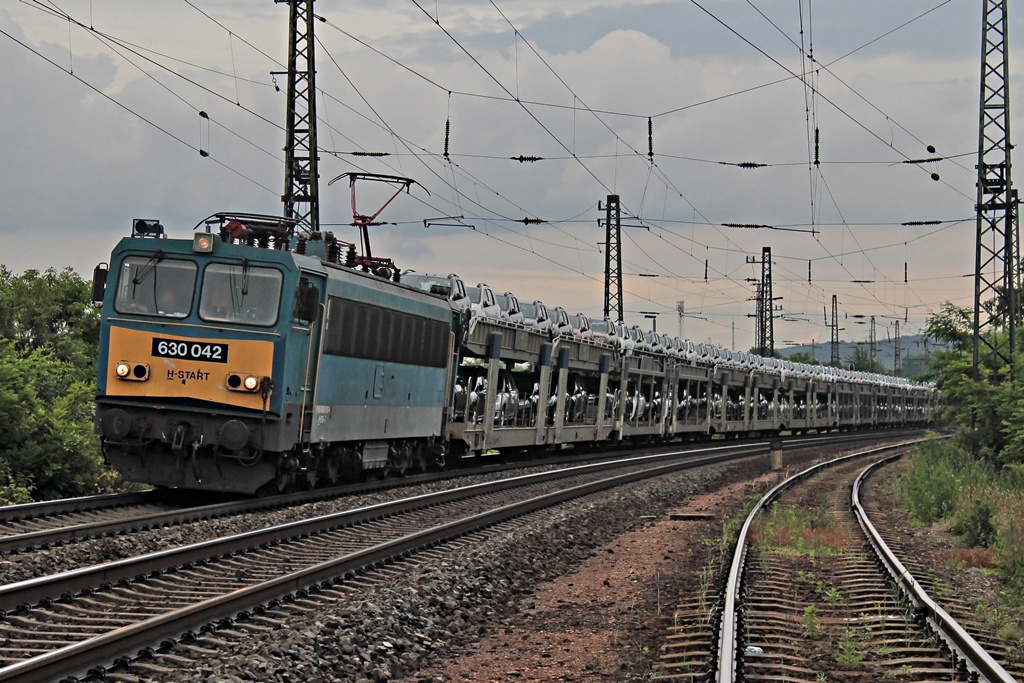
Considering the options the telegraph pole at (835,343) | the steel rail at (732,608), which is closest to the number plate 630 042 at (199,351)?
the steel rail at (732,608)

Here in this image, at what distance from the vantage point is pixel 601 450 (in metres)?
40.1

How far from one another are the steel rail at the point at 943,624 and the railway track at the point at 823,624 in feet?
0.04

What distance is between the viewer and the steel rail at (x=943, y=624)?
798 centimetres

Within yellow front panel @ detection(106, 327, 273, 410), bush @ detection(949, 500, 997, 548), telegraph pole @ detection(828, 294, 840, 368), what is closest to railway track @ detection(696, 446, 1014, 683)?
bush @ detection(949, 500, 997, 548)

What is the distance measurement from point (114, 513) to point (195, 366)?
227cm

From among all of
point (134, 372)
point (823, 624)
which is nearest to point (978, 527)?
point (823, 624)

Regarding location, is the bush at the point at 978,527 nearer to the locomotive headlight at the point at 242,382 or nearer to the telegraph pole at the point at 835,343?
the locomotive headlight at the point at 242,382

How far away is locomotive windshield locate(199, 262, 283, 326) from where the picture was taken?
1633 centimetres

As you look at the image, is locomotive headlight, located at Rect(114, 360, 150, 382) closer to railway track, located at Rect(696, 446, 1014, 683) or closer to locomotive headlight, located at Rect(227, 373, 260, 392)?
locomotive headlight, located at Rect(227, 373, 260, 392)

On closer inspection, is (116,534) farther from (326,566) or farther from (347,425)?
(347,425)

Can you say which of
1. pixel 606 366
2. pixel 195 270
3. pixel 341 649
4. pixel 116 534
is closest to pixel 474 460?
pixel 606 366

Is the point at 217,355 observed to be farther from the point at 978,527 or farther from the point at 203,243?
the point at 978,527

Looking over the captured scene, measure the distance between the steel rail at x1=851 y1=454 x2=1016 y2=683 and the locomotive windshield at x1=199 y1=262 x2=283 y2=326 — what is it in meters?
8.21

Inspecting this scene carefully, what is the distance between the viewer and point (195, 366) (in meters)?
16.2
